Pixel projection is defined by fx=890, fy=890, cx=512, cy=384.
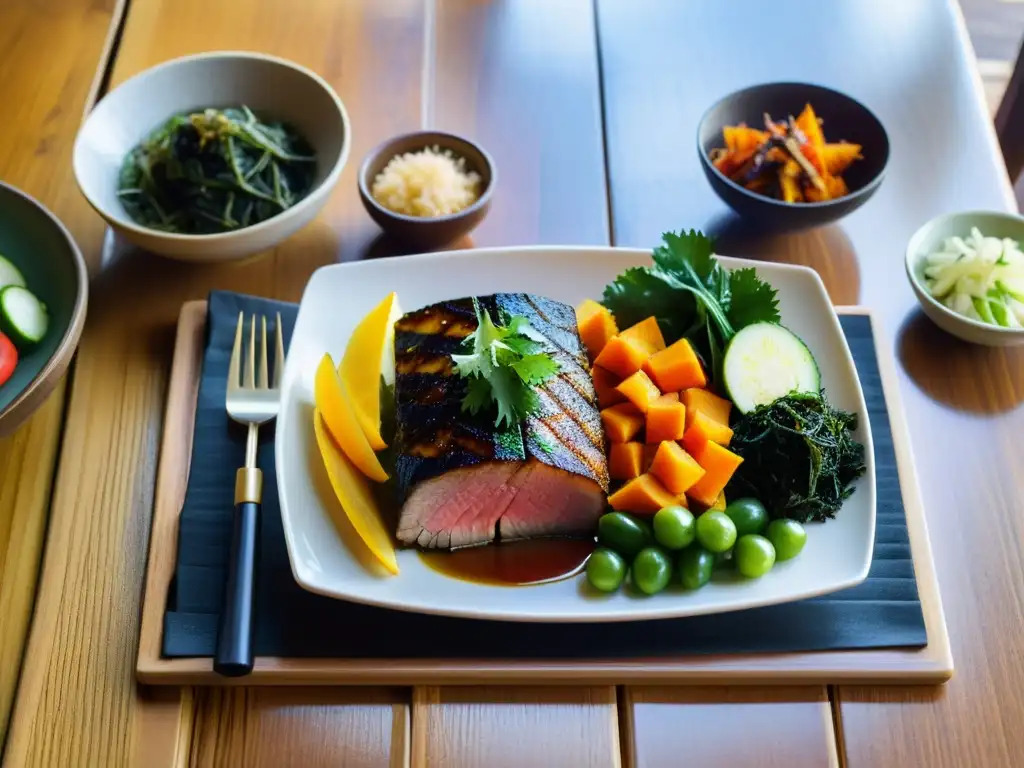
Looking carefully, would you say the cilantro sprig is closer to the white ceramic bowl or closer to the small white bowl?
the small white bowl

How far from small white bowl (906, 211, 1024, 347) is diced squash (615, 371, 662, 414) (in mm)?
646

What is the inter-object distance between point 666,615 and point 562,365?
0.47 metres

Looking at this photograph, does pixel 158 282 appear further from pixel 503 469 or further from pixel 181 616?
pixel 503 469

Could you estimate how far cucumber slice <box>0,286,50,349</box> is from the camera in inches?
63.7

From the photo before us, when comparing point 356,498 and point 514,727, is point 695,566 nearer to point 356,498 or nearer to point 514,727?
point 514,727

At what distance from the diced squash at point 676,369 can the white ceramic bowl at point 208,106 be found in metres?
0.76

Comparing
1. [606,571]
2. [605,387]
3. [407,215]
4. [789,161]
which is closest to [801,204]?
[789,161]

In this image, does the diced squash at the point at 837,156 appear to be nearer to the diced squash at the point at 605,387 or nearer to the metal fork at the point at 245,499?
the diced squash at the point at 605,387

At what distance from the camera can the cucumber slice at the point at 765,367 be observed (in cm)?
158

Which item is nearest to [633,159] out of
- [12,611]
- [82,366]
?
[82,366]

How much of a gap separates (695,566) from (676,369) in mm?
371

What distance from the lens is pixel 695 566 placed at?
4.51 feet

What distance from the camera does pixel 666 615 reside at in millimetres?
1329

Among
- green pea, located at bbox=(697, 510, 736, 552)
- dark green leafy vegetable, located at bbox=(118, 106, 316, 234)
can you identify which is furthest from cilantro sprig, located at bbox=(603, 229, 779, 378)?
dark green leafy vegetable, located at bbox=(118, 106, 316, 234)
